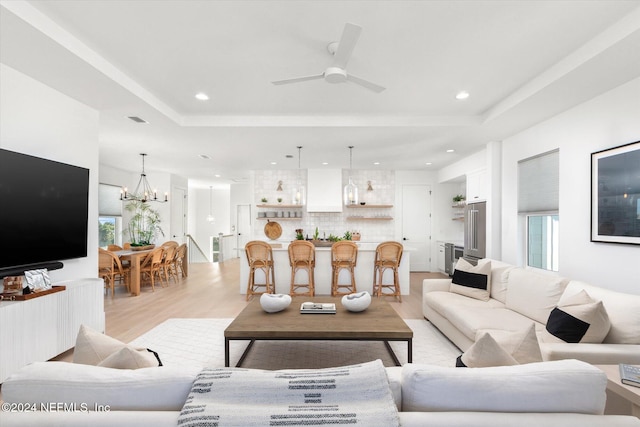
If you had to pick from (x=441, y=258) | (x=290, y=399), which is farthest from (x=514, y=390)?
(x=441, y=258)

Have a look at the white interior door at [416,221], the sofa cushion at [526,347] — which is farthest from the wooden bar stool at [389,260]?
the sofa cushion at [526,347]

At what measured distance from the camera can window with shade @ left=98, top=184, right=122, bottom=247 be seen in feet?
24.4

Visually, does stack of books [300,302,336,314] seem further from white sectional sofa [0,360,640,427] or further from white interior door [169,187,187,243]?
white interior door [169,187,187,243]

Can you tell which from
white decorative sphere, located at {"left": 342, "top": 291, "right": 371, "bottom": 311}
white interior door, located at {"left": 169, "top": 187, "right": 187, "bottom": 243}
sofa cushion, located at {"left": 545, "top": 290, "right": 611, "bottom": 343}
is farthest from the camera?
white interior door, located at {"left": 169, "top": 187, "right": 187, "bottom": 243}

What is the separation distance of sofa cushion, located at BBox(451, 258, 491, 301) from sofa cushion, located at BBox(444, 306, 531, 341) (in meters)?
0.39

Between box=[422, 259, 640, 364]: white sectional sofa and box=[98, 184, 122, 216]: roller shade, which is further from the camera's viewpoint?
box=[98, 184, 122, 216]: roller shade

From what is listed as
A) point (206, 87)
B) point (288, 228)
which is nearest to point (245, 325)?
point (206, 87)

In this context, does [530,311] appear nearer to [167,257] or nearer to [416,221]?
[416,221]

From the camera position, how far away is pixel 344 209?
26.7 feet

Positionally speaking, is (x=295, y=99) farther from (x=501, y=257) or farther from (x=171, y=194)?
→ (x=171, y=194)

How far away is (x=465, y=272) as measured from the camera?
381cm

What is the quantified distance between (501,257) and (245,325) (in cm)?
428

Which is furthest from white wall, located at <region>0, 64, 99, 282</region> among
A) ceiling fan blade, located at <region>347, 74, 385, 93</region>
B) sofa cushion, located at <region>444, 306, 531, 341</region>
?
sofa cushion, located at <region>444, 306, 531, 341</region>

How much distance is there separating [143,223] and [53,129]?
17.9 ft
